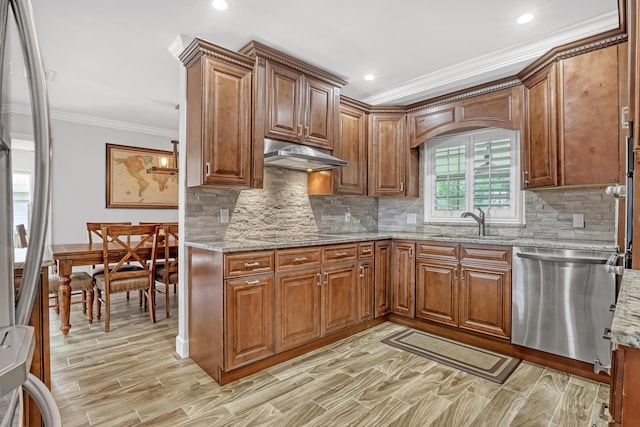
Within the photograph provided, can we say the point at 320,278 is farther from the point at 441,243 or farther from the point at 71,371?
the point at 71,371

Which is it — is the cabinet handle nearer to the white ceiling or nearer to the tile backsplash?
the tile backsplash

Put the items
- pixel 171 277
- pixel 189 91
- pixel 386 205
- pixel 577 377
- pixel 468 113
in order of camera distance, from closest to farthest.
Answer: pixel 577 377, pixel 189 91, pixel 468 113, pixel 171 277, pixel 386 205

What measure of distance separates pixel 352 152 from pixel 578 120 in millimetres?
2045

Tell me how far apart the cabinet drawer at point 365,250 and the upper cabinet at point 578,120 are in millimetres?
1544

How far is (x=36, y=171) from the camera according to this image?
22.8 inches

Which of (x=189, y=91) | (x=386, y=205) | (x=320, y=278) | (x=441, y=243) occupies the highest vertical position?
(x=189, y=91)

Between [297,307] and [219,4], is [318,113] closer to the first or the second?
[219,4]

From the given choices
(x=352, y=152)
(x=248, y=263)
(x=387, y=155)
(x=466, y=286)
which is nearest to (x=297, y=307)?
(x=248, y=263)

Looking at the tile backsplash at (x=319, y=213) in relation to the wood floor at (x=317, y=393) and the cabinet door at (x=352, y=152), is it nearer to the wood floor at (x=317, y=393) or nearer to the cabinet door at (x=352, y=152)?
the cabinet door at (x=352, y=152)

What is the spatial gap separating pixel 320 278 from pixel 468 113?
2.28 m

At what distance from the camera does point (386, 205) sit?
14.9 feet

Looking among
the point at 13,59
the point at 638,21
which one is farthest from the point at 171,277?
the point at 638,21

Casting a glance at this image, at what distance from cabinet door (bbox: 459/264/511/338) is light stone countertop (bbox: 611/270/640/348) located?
178cm

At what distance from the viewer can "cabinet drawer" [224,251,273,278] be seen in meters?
2.34
